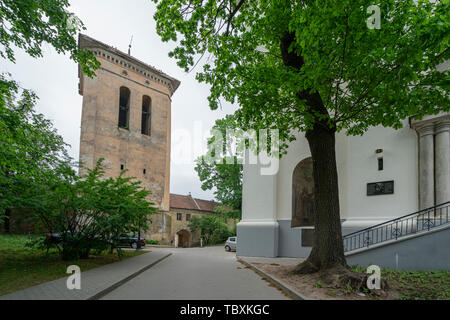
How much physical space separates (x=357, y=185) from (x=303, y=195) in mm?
3210

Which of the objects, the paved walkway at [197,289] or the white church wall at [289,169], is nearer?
the paved walkway at [197,289]

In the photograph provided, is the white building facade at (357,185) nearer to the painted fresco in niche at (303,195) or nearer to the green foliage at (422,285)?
the painted fresco in niche at (303,195)

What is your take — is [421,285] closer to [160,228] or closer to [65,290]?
[65,290]

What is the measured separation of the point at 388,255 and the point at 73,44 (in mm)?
12315

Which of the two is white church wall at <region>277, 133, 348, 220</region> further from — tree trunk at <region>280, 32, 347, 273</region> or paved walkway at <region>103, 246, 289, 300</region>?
paved walkway at <region>103, 246, 289, 300</region>

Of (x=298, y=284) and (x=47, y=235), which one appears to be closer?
(x=298, y=284)

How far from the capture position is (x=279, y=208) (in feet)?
56.4

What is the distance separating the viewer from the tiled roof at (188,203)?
47.5 metres

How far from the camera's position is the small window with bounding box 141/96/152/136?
4007 cm

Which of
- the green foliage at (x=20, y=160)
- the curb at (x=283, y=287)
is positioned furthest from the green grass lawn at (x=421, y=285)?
the green foliage at (x=20, y=160)

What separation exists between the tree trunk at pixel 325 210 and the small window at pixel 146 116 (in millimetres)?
33452

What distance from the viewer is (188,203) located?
50.3m

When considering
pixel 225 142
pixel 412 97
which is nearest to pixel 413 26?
pixel 412 97

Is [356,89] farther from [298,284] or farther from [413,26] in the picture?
[298,284]
